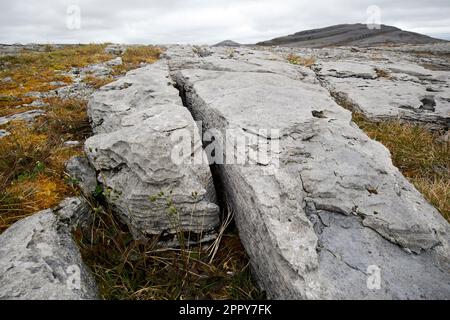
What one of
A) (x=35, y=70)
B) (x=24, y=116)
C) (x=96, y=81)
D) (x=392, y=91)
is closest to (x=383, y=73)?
(x=392, y=91)

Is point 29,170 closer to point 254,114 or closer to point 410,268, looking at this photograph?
point 254,114

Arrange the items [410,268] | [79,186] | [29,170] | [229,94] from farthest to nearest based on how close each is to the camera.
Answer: [229,94] < [29,170] < [79,186] < [410,268]

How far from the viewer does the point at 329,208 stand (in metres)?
3.07

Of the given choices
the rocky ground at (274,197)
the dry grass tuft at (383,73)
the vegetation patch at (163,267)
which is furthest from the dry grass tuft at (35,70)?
the dry grass tuft at (383,73)

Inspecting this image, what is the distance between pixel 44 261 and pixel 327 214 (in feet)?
8.82

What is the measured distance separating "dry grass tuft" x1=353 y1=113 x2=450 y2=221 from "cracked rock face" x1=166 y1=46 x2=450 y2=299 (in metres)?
0.94

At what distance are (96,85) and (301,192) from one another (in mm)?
6927

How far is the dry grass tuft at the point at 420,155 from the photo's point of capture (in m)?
4.11

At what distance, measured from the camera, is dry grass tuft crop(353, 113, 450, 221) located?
4109 millimetres

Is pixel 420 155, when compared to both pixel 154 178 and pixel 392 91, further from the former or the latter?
pixel 154 178

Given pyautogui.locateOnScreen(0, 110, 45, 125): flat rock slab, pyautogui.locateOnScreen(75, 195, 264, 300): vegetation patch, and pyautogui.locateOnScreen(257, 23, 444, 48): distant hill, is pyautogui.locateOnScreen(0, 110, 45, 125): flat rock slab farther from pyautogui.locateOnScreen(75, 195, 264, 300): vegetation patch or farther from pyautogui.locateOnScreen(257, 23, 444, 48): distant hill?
pyautogui.locateOnScreen(257, 23, 444, 48): distant hill

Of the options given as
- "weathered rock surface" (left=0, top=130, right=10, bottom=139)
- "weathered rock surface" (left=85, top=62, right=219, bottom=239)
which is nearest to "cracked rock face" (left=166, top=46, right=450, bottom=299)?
"weathered rock surface" (left=85, top=62, right=219, bottom=239)

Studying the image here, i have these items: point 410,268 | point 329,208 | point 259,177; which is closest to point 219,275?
point 259,177
